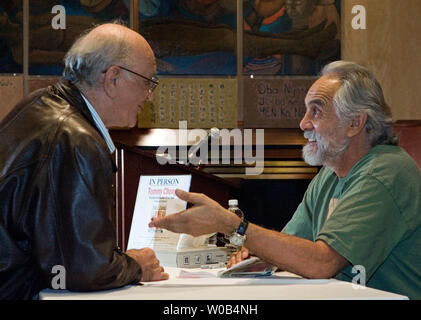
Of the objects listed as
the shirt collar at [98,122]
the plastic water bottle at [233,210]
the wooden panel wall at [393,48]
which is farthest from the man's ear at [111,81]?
the wooden panel wall at [393,48]

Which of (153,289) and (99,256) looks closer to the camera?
(99,256)

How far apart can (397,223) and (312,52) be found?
4.42 meters

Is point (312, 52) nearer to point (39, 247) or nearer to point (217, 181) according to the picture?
point (217, 181)

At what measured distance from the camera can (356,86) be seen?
245 centimetres

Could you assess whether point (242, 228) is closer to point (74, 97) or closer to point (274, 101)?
point (74, 97)

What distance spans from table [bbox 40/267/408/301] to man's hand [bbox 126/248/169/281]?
0.08 ft

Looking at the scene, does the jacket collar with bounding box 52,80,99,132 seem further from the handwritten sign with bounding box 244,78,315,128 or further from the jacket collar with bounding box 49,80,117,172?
the handwritten sign with bounding box 244,78,315,128

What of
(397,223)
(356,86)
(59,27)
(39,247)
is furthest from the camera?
(59,27)

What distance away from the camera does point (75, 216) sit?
1.57m

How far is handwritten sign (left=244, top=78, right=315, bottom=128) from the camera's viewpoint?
20.7 feet

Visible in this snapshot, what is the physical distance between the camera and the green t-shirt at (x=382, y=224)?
204 cm

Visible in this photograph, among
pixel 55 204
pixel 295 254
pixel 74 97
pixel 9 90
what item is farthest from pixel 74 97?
pixel 9 90

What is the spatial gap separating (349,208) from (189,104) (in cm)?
433

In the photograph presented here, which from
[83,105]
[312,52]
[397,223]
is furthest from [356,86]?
[312,52]
